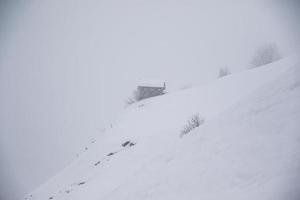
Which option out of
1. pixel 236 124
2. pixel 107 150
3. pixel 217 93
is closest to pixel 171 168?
pixel 236 124

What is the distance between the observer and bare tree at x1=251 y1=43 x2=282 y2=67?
5548 centimetres

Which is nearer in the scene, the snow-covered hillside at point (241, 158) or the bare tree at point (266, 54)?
the snow-covered hillside at point (241, 158)

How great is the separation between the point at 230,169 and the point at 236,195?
1142mm

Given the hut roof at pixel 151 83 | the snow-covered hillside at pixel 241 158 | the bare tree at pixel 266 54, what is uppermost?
the bare tree at pixel 266 54

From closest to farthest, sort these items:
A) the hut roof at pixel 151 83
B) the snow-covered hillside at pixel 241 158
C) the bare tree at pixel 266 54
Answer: the snow-covered hillside at pixel 241 158 → the hut roof at pixel 151 83 → the bare tree at pixel 266 54

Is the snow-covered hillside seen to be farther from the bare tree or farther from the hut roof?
the bare tree

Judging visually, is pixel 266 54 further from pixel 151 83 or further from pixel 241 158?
pixel 241 158

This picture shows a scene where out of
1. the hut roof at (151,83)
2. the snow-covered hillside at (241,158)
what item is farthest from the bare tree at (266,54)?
the snow-covered hillside at (241,158)

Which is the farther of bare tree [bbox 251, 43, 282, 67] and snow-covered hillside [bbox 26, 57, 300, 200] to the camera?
bare tree [bbox 251, 43, 282, 67]

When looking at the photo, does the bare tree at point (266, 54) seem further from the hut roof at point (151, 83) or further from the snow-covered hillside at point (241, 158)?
the snow-covered hillside at point (241, 158)

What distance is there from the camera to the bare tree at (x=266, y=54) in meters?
55.5

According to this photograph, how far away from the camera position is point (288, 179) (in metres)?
4.98

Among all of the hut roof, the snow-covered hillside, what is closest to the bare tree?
the hut roof

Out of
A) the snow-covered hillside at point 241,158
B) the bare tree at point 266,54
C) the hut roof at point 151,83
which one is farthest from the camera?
the bare tree at point 266,54
